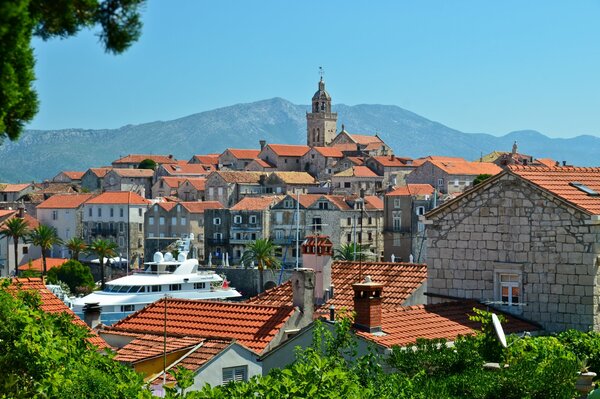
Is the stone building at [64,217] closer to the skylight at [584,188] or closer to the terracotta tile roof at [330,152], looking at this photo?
the terracotta tile roof at [330,152]

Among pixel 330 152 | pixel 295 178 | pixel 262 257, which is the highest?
pixel 330 152

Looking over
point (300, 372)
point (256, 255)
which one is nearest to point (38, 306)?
→ point (300, 372)

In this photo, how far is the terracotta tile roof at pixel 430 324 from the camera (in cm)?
1869

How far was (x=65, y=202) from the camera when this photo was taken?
12350 centimetres

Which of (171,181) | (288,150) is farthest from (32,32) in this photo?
(288,150)

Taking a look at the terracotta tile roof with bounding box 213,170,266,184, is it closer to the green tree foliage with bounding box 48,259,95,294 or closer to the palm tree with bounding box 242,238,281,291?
the palm tree with bounding box 242,238,281,291

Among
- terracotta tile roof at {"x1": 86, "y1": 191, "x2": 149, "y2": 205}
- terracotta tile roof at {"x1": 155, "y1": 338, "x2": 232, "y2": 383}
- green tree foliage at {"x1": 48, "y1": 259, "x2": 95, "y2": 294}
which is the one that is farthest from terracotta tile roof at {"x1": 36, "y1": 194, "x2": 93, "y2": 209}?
terracotta tile roof at {"x1": 155, "y1": 338, "x2": 232, "y2": 383}

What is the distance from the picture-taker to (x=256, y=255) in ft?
308

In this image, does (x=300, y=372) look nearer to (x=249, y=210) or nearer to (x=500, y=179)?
(x=500, y=179)

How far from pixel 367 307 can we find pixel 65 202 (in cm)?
10813

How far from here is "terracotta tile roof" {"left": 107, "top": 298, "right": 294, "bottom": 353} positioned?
823 inches

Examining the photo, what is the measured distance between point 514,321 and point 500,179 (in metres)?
2.72

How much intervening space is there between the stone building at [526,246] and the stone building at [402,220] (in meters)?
77.0

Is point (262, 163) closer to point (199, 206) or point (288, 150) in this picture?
point (288, 150)
